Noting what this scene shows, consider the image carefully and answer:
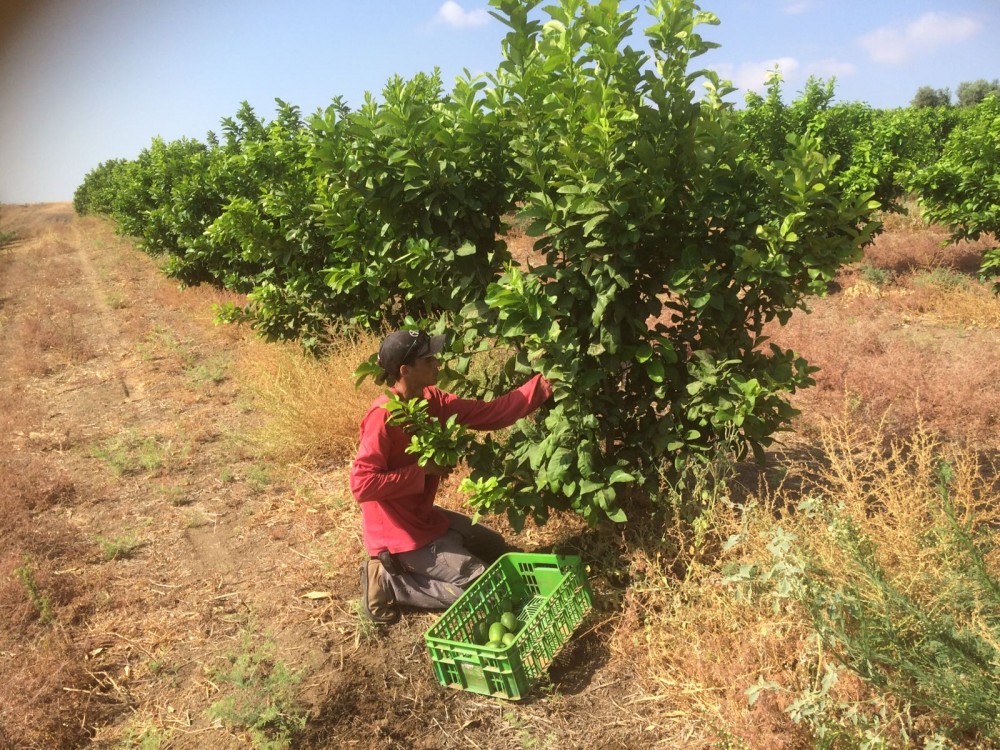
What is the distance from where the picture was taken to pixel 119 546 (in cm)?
431

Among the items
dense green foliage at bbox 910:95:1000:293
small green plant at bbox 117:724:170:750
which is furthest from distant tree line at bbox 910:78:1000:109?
small green plant at bbox 117:724:170:750

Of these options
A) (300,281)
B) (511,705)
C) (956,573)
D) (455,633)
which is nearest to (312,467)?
(300,281)

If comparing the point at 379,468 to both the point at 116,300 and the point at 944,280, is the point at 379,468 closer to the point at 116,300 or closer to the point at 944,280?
the point at 944,280

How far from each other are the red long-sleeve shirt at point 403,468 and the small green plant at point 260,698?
0.69 m

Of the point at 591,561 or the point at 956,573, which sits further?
the point at 591,561

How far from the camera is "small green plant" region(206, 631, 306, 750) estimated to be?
271 cm

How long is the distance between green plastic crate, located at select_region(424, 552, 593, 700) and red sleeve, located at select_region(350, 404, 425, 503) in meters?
0.60

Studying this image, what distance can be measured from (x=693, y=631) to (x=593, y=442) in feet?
3.04

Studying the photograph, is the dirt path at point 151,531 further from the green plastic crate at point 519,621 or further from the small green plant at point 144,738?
the green plastic crate at point 519,621

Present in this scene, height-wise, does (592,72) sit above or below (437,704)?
above

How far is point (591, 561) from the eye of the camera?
11.6ft

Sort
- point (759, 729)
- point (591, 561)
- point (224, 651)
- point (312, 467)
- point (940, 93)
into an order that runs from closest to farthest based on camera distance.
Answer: point (759, 729) < point (224, 651) < point (591, 561) < point (312, 467) < point (940, 93)

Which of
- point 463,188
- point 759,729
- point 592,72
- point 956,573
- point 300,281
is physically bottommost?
point 759,729

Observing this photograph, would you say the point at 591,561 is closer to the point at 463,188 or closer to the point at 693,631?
the point at 693,631
